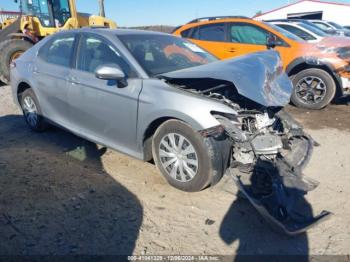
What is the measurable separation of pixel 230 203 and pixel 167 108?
117 centimetres

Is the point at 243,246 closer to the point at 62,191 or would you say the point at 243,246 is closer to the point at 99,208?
the point at 99,208

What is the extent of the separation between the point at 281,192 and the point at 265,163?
35 cm

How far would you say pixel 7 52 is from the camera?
8.94 m

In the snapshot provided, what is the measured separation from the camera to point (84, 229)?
2.70m

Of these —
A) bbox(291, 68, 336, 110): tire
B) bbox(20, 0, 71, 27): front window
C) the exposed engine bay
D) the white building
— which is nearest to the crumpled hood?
the exposed engine bay

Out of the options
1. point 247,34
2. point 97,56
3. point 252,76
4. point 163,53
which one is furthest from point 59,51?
point 247,34

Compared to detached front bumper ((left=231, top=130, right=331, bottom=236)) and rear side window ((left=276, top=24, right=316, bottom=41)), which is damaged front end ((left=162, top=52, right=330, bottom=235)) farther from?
rear side window ((left=276, top=24, right=316, bottom=41))

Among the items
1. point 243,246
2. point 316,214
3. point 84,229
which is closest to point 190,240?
point 243,246

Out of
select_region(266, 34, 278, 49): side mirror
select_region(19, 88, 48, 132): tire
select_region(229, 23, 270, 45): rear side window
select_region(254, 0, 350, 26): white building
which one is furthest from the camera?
select_region(254, 0, 350, 26): white building

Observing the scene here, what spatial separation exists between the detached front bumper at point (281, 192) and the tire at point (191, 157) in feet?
0.84

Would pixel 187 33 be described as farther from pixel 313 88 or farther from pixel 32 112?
pixel 32 112

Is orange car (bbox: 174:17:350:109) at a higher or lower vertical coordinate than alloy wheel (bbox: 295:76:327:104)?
higher

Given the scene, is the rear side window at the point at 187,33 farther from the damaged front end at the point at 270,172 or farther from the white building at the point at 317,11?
the white building at the point at 317,11

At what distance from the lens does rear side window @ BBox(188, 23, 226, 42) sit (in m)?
7.08
